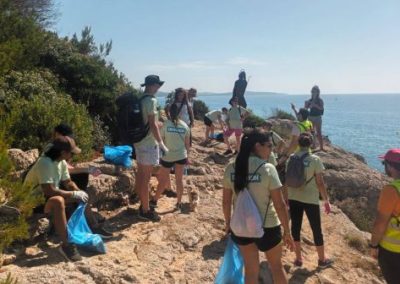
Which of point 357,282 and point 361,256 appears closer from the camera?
point 357,282

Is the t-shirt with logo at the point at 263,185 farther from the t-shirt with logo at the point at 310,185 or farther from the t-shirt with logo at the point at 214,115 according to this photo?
the t-shirt with logo at the point at 214,115

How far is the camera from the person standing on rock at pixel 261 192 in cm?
429

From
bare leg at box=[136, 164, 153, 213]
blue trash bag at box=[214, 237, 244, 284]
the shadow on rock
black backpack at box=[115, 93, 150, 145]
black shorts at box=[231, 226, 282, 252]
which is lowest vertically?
the shadow on rock

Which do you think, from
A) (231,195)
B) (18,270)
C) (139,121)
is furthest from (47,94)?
(231,195)

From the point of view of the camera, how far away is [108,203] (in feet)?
23.2

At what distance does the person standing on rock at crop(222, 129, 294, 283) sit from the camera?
4.29 m

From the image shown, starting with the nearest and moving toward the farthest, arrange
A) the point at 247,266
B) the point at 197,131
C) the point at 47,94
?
1. the point at 247,266
2. the point at 47,94
3. the point at 197,131

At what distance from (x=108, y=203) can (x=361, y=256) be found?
13.9 ft

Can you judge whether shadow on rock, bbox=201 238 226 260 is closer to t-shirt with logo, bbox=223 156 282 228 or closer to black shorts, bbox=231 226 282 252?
black shorts, bbox=231 226 282 252

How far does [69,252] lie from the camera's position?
5.01m

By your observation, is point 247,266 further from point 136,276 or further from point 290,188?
point 290,188

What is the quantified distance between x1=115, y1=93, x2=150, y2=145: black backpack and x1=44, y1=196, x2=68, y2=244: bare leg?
1.44 meters

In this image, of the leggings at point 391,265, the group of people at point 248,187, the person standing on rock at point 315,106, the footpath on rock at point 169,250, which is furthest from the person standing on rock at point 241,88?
the leggings at point 391,265

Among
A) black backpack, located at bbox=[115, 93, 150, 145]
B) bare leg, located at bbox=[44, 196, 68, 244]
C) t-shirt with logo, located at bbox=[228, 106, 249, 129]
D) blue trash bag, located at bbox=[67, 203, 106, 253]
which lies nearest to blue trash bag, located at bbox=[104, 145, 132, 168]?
black backpack, located at bbox=[115, 93, 150, 145]
